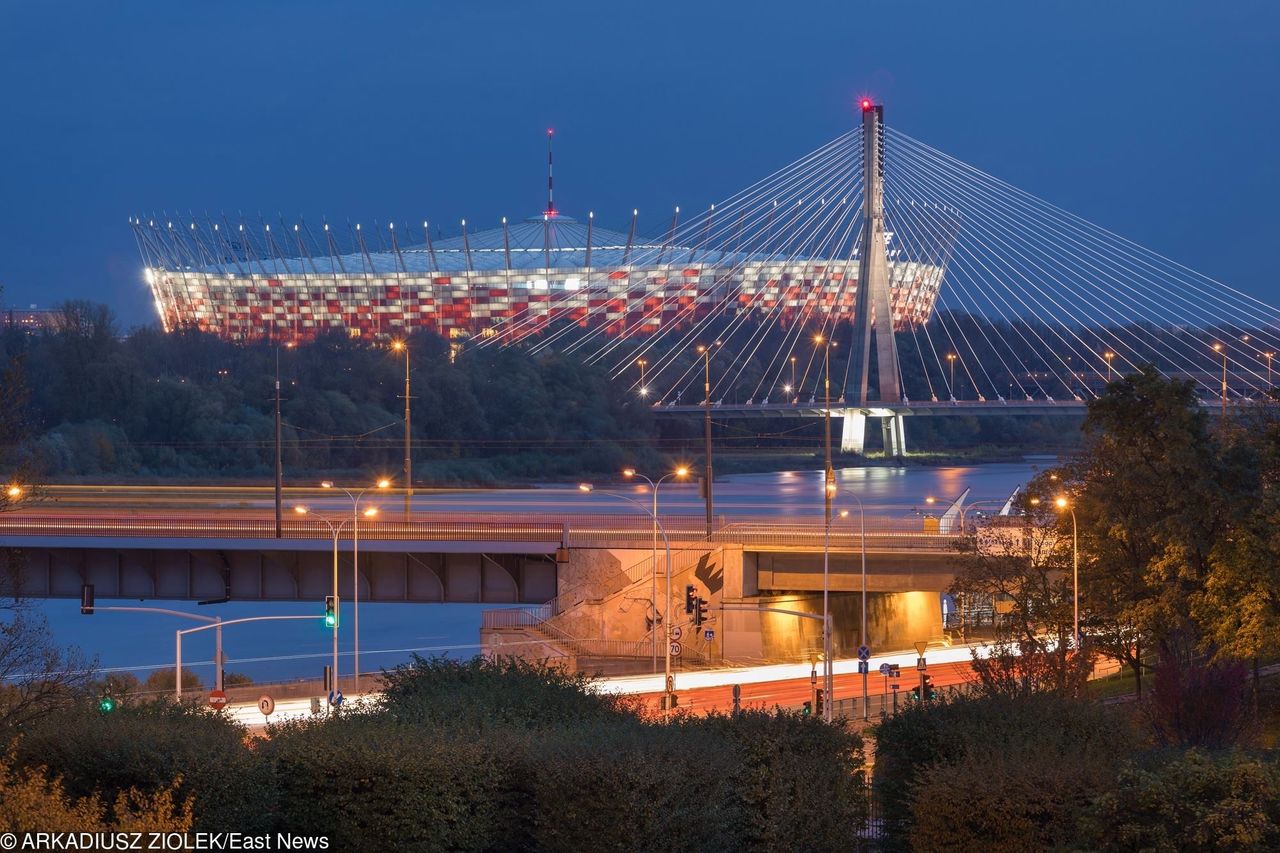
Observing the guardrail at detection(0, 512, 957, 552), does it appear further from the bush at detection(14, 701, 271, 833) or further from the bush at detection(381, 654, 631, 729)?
the bush at detection(14, 701, 271, 833)

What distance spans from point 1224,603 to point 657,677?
12.4m

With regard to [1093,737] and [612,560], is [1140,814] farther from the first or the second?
[612,560]

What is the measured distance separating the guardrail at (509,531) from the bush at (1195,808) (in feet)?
82.0

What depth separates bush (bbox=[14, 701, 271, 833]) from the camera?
43.0 feet

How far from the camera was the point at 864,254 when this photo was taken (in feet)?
209

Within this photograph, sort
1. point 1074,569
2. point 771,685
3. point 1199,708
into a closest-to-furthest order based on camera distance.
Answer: point 1199,708, point 1074,569, point 771,685

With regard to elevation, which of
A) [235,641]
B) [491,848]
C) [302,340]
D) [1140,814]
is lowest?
[235,641]

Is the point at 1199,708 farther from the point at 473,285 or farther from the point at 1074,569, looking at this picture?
the point at 473,285

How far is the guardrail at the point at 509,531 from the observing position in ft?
125

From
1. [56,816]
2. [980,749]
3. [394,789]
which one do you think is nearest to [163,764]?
[394,789]

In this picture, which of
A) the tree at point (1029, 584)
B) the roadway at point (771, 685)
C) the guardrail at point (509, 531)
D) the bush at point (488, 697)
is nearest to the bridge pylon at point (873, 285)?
the guardrail at point (509, 531)

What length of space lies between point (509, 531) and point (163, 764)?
86.5 ft

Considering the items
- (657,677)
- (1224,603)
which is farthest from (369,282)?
(1224,603)

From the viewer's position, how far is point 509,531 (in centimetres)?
3950
